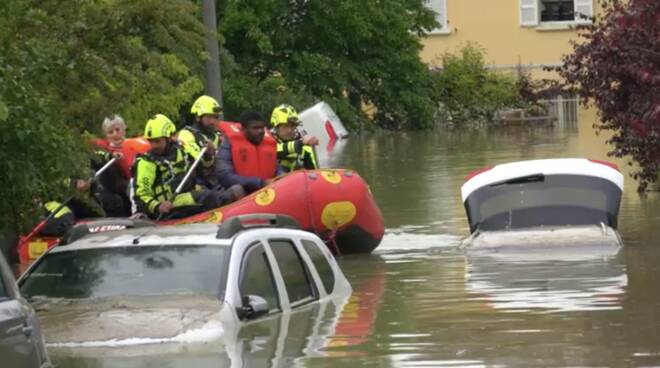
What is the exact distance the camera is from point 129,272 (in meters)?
11.6

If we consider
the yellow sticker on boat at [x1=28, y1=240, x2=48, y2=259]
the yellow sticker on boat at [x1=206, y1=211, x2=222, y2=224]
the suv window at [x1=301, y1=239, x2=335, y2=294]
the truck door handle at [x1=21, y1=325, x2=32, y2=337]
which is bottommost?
the yellow sticker on boat at [x1=28, y1=240, x2=48, y2=259]

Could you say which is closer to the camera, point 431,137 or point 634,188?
point 634,188

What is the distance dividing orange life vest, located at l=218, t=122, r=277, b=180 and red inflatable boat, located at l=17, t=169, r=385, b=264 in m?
0.67

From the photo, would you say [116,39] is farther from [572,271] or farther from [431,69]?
[431,69]

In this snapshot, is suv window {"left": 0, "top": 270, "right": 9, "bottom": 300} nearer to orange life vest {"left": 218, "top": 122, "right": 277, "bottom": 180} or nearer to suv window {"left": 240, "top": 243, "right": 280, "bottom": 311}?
suv window {"left": 240, "top": 243, "right": 280, "bottom": 311}

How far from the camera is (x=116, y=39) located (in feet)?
45.8

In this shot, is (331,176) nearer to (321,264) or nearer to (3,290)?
(321,264)

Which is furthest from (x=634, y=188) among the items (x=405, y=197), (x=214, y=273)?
(x=214, y=273)

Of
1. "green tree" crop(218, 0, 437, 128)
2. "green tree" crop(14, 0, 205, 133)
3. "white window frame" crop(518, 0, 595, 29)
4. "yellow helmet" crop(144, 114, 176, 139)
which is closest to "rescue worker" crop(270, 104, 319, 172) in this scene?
"yellow helmet" crop(144, 114, 176, 139)

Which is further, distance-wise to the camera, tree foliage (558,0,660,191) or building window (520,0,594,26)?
building window (520,0,594,26)

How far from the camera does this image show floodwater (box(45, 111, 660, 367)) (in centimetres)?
1119

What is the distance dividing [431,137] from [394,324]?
121 feet

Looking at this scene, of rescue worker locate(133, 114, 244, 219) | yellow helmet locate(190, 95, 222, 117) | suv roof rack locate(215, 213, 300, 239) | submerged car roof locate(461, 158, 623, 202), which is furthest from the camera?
submerged car roof locate(461, 158, 623, 202)

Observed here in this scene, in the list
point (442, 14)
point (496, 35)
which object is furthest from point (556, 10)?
point (442, 14)
